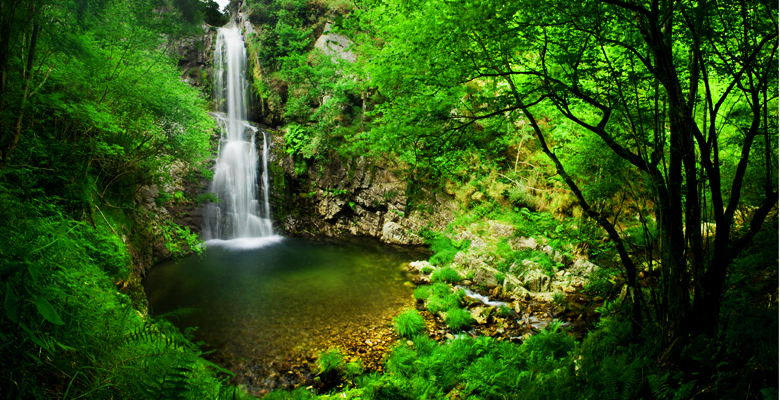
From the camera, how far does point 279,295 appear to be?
912cm

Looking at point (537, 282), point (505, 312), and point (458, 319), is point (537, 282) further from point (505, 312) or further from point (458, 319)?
point (458, 319)

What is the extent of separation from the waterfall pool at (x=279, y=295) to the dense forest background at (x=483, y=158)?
109 cm

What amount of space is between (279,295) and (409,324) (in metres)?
3.98

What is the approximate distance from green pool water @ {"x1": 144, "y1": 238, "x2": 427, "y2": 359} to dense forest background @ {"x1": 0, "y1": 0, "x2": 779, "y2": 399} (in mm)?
1167

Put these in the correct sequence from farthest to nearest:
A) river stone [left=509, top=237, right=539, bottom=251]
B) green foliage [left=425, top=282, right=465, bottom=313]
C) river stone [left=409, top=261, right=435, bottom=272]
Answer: river stone [left=409, top=261, right=435, bottom=272] < river stone [left=509, top=237, right=539, bottom=251] < green foliage [left=425, top=282, right=465, bottom=313]

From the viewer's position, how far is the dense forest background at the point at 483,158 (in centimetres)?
233

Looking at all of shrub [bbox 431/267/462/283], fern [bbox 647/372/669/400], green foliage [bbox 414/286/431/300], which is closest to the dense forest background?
fern [bbox 647/372/669/400]

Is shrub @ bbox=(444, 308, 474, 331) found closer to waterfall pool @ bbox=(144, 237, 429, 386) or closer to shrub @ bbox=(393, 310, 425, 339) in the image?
shrub @ bbox=(393, 310, 425, 339)

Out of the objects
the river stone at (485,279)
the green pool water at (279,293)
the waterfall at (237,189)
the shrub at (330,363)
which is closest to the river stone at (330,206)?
the waterfall at (237,189)

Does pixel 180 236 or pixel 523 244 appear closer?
pixel 180 236

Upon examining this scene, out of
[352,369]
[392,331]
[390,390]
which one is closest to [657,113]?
[390,390]

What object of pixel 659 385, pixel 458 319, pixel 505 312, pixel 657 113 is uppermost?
pixel 657 113

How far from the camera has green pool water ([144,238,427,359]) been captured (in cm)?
707

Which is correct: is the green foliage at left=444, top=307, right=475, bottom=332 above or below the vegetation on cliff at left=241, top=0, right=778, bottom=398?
below
